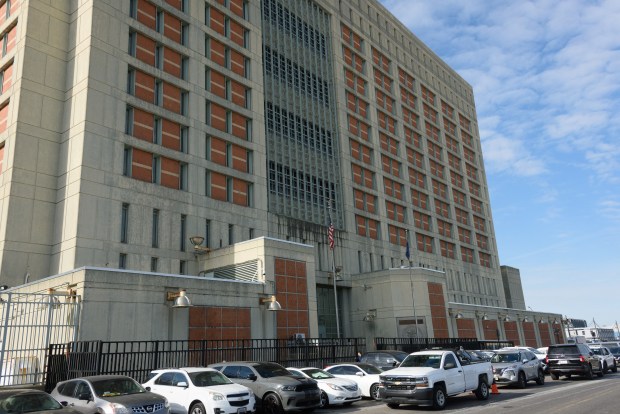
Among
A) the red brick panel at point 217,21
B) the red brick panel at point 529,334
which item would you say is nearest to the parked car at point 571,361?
the red brick panel at point 217,21

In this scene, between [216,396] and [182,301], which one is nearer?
[216,396]

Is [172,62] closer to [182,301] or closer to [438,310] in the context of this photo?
[182,301]

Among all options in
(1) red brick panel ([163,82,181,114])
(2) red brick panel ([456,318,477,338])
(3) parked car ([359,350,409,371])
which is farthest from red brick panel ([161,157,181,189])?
(2) red brick panel ([456,318,477,338])

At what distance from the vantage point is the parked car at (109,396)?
14227 millimetres

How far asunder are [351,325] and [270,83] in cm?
2419

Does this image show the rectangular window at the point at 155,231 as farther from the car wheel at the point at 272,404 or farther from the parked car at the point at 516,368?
the parked car at the point at 516,368

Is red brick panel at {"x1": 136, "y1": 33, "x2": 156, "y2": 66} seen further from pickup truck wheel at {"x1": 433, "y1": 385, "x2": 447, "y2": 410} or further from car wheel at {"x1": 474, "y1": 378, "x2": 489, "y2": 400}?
car wheel at {"x1": 474, "y1": 378, "x2": 489, "y2": 400}

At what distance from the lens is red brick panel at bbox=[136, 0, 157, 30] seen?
39.7 m

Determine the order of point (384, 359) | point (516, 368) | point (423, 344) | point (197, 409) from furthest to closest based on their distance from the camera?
point (423, 344) → point (384, 359) → point (516, 368) → point (197, 409)

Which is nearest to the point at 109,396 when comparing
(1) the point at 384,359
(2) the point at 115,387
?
(2) the point at 115,387

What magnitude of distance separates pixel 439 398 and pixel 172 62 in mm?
33021

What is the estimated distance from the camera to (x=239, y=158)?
43625mm

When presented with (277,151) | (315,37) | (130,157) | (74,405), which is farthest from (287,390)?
(315,37)

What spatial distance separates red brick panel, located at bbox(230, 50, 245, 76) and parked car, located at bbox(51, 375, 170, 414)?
34.6m
